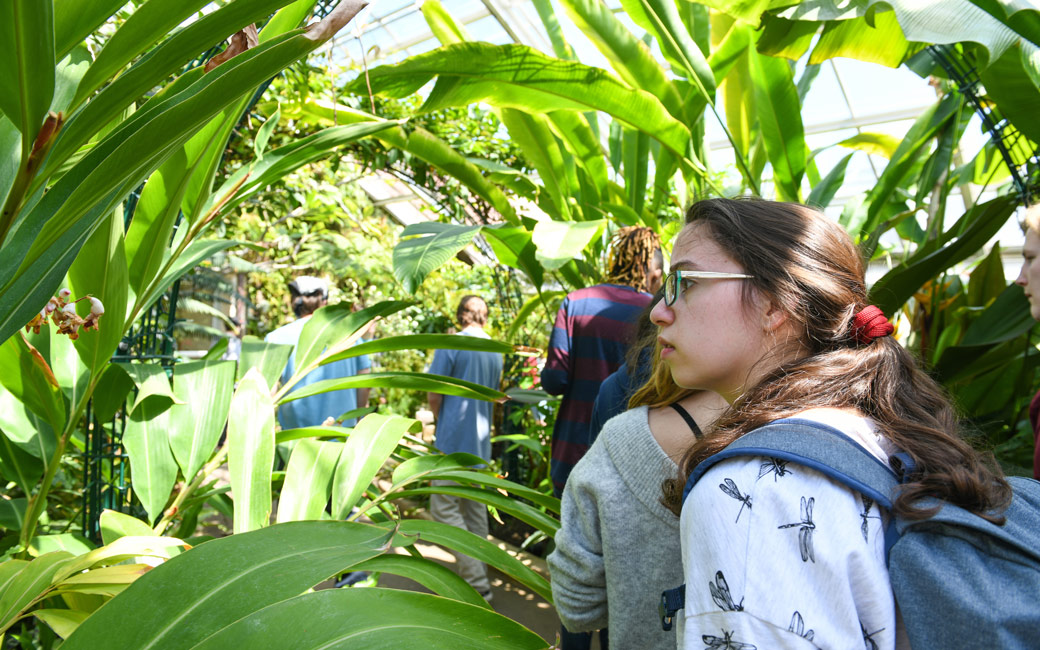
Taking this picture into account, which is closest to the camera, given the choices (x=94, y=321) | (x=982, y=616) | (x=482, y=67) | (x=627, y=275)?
(x=982, y=616)

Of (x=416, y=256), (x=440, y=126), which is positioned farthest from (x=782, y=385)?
(x=440, y=126)

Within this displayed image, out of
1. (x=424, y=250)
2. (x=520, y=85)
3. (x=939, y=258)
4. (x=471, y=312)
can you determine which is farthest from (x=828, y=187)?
(x=471, y=312)

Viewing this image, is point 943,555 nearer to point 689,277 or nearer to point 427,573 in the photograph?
point 689,277

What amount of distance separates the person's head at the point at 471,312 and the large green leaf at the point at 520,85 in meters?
1.39

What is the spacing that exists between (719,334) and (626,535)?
0.98ft

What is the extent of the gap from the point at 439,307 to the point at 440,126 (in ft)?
12.0

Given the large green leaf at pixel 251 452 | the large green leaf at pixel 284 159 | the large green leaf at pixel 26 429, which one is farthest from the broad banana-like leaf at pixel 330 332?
the large green leaf at pixel 26 429

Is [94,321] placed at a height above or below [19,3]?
below

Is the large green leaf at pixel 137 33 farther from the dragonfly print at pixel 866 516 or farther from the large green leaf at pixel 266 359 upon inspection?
the large green leaf at pixel 266 359

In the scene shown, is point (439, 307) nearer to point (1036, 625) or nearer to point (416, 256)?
point (416, 256)

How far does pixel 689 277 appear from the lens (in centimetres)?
85

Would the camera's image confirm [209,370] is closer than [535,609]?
Yes

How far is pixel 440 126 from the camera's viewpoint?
3.64 metres

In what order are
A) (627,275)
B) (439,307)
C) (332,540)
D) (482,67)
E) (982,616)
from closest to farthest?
(982,616)
(332,540)
(482,67)
(627,275)
(439,307)
